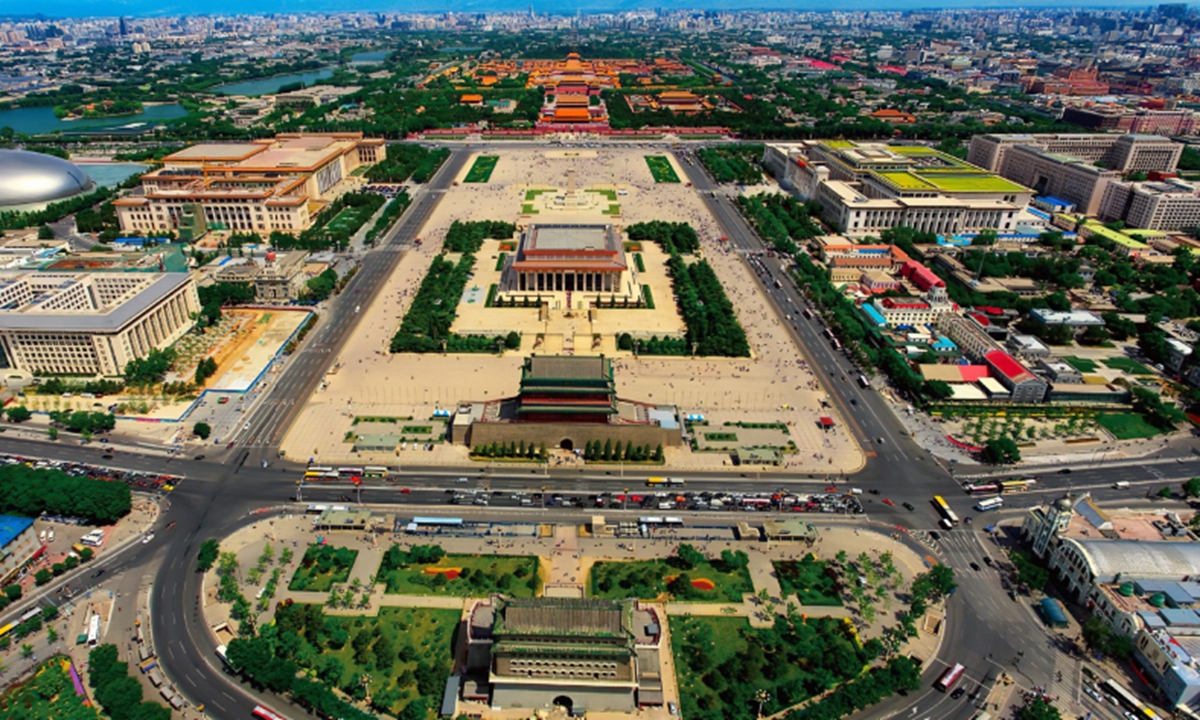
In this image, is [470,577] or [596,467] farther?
[596,467]

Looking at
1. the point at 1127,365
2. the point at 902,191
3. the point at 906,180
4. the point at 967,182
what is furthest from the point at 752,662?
the point at 967,182

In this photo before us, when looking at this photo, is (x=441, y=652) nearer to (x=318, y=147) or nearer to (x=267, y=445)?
(x=267, y=445)

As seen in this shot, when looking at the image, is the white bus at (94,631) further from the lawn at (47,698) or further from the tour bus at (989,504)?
the tour bus at (989,504)

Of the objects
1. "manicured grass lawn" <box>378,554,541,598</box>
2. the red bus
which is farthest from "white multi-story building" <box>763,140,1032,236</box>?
"manicured grass lawn" <box>378,554,541,598</box>

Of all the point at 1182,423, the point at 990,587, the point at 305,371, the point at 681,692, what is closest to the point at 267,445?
the point at 305,371

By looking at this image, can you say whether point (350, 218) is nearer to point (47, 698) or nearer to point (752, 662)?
point (47, 698)

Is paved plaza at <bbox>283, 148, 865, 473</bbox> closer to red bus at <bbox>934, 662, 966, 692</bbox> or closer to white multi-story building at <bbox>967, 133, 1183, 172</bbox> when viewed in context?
red bus at <bbox>934, 662, 966, 692</bbox>

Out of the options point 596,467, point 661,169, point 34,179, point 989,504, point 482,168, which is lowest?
point 596,467
